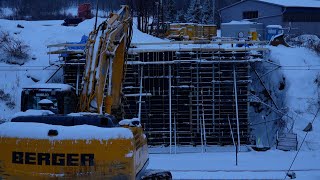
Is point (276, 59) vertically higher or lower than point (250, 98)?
higher

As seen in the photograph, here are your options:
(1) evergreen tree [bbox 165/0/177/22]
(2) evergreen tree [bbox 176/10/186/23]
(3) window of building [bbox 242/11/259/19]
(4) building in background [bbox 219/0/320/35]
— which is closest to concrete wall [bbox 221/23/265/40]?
(4) building in background [bbox 219/0/320/35]

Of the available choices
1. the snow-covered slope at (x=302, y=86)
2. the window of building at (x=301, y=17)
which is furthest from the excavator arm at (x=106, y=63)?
the window of building at (x=301, y=17)

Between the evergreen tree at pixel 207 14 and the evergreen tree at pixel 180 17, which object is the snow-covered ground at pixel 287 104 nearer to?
the evergreen tree at pixel 207 14

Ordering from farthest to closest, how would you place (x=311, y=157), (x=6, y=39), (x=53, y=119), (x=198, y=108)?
(x=6, y=39)
(x=198, y=108)
(x=311, y=157)
(x=53, y=119)

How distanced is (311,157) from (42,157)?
12.9m

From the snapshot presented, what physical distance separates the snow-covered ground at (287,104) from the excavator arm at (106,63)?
3666mm

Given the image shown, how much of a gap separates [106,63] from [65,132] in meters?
3.93

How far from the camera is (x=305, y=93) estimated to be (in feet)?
75.6

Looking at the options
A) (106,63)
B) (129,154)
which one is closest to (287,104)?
(106,63)

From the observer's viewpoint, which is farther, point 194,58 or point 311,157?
point 194,58

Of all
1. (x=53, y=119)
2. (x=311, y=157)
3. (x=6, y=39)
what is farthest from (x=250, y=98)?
(x=53, y=119)

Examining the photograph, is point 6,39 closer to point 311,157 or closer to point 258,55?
point 258,55

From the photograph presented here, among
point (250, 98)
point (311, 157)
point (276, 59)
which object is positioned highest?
point (276, 59)

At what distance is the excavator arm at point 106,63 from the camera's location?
10727 mm
